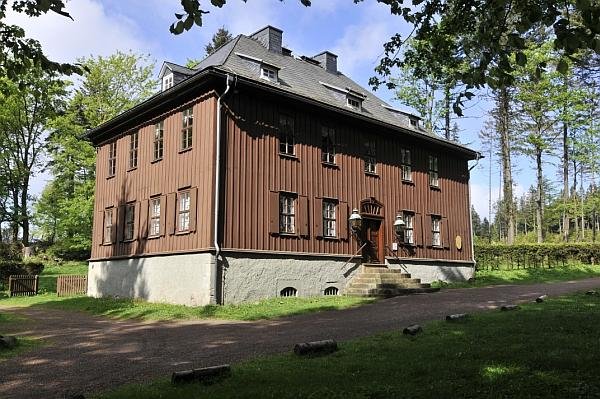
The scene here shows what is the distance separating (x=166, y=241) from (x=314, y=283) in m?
5.37

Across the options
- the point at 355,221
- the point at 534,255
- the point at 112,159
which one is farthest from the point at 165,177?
the point at 534,255

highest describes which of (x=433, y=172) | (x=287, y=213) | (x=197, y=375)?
(x=433, y=172)

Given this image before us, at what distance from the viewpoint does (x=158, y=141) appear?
66.6 feet

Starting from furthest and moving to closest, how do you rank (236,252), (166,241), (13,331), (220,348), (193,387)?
(166,241), (236,252), (13,331), (220,348), (193,387)

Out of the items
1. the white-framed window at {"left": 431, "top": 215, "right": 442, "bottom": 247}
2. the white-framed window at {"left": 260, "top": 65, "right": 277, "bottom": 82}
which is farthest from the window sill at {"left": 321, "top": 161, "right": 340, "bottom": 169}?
the white-framed window at {"left": 431, "top": 215, "right": 442, "bottom": 247}

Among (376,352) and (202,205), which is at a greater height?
(202,205)

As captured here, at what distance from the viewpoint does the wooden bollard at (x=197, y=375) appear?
6.16 m

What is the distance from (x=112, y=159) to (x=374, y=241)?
1171 cm

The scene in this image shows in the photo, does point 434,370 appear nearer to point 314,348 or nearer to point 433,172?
point 314,348

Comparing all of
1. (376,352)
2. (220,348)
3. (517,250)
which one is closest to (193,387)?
(376,352)

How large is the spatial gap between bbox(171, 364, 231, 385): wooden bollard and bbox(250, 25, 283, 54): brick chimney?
19.1 metres

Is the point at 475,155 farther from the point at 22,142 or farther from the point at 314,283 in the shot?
the point at 22,142

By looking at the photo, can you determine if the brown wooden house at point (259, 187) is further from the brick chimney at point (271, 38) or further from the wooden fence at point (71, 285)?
the wooden fence at point (71, 285)

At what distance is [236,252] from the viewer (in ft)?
55.7
